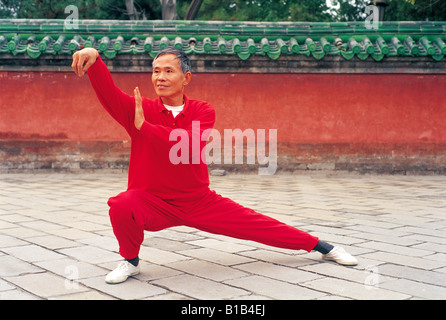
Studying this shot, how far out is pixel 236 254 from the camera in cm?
369

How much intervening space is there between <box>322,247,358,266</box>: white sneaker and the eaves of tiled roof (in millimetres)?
6282

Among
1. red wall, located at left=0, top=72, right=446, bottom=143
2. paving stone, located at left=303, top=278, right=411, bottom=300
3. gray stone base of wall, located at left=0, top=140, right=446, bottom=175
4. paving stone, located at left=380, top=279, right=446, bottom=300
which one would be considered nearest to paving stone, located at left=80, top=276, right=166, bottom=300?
paving stone, located at left=303, top=278, right=411, bottom=300

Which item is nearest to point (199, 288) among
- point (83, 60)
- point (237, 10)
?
point (83, 60)

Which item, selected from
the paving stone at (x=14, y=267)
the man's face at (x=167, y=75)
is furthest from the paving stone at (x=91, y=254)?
the man's face at (x=167, y=75)

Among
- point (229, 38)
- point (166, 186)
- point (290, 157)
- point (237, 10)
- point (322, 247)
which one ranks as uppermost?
point (237, 10)

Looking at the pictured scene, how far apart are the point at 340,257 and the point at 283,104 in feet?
20.7

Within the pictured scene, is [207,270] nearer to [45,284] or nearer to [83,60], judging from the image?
[45,284]

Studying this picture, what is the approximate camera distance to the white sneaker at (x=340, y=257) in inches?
131

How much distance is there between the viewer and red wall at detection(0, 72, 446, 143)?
9.38 meters

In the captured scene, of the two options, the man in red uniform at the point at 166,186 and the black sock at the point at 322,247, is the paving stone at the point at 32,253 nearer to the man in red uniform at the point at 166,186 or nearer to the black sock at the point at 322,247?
the man in red uniform at the point at 166,186

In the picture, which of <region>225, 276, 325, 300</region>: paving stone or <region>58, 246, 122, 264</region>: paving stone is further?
<region>58, 246, 122, 264</region>: paving stone

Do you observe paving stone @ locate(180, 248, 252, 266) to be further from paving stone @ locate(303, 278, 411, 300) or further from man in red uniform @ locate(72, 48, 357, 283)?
paving stone @ locate(303, 278, 411, 300)

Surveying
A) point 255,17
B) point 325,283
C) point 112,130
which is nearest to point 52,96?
point 112,130

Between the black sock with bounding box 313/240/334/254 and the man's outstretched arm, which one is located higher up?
the man's outstretched arm
